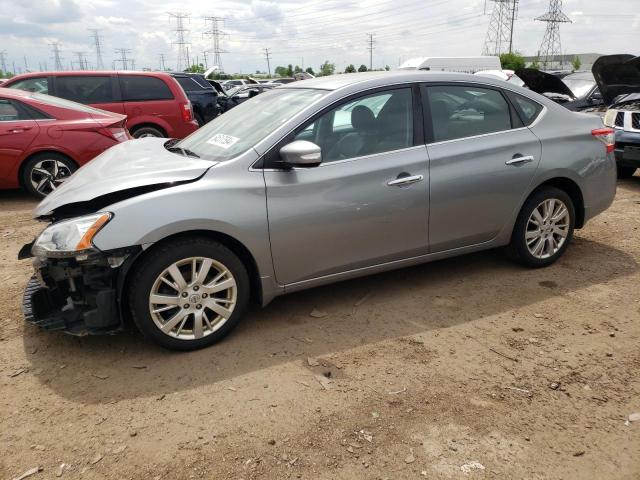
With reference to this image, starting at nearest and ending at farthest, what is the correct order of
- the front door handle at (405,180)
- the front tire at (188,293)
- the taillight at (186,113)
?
1. the front tire at (188,293)
2. the front door handle at (405,180)
3. the taillight at (186,113)

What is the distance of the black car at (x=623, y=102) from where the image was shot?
25.0ft

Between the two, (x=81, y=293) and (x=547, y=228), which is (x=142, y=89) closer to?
Result: (x=81, y=293)

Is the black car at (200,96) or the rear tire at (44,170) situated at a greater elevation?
the black car at (200,96)

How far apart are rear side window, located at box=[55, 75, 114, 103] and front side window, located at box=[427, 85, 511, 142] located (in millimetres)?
7069

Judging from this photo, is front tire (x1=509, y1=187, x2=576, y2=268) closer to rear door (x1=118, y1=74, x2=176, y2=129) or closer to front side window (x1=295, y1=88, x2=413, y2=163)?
front side window (x1=295, y1=88, x2=413, y2=163)

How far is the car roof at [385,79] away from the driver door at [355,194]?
0.32ft

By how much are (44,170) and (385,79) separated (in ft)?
17.3

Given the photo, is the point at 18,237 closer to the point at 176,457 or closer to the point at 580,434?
the point at 176,457

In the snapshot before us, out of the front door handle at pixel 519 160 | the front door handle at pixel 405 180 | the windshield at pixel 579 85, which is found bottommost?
the front door handle at pixel 405 180

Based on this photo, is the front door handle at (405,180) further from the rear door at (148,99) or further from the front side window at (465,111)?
the rear door at (148,99)

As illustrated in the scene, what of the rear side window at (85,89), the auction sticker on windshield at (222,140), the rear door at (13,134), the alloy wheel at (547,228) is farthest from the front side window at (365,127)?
the rear side window at (85,89)

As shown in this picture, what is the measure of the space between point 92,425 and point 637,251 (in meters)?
4.86

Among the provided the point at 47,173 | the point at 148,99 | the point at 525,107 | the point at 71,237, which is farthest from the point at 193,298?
the point at 148,99

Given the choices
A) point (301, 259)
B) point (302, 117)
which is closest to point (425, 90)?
point (302, 117)
